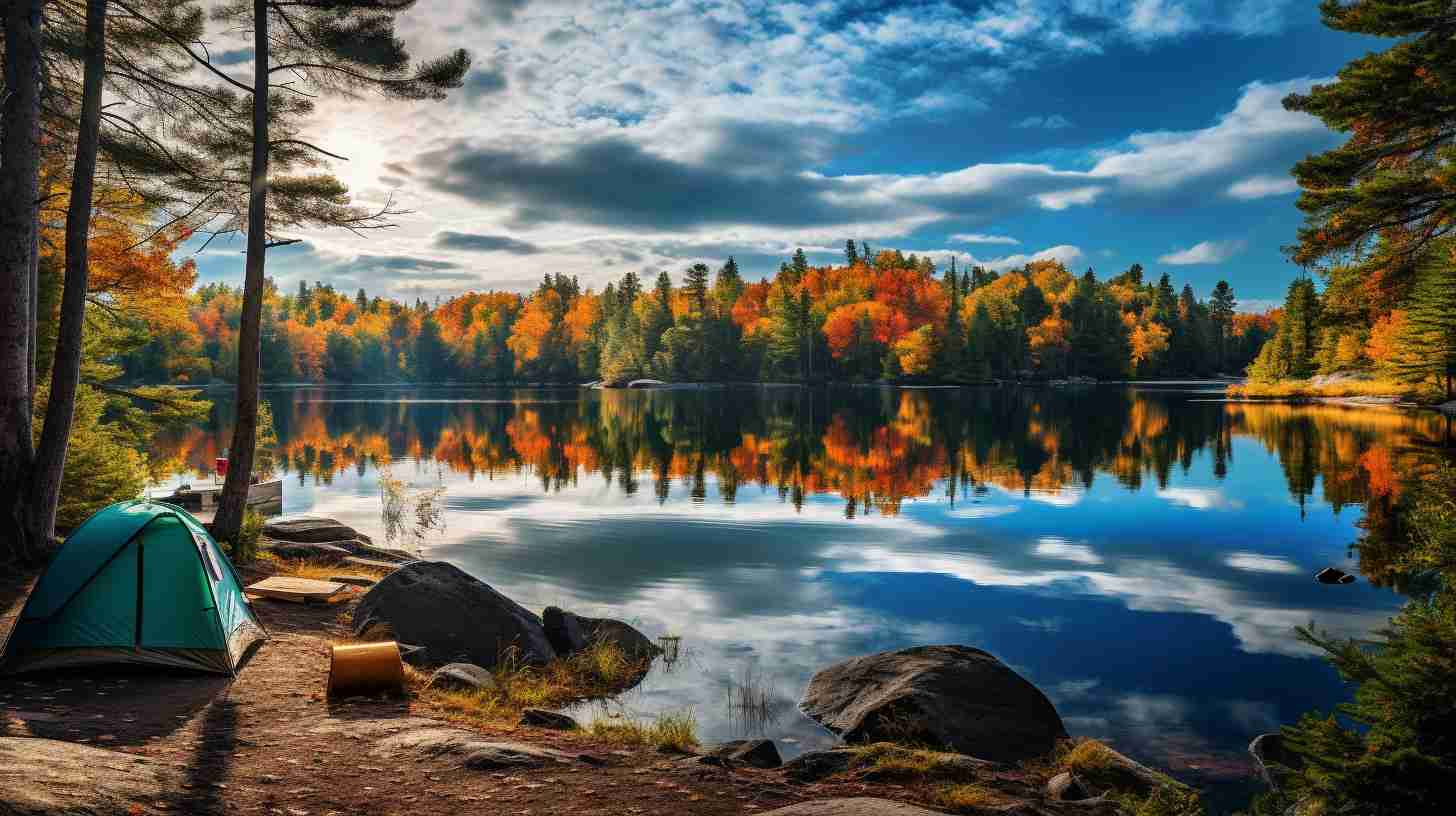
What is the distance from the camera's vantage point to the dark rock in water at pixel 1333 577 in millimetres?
18438

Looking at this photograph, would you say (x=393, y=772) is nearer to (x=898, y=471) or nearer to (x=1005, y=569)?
(x=1005, y=569)

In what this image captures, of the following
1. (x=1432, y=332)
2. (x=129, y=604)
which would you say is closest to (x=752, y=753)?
(x=129, y=604)

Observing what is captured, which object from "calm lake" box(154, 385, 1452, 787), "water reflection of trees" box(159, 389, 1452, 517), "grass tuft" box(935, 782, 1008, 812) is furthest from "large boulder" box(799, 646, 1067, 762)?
"water reflection of trees" box(159, 389, 1452, 517)

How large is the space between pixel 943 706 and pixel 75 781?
27.0 feet

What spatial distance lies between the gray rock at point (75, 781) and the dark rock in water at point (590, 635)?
7.16 m

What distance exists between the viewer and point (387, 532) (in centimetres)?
2459

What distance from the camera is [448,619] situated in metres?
12.8

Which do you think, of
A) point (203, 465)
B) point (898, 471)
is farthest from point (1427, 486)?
point (203, 465)

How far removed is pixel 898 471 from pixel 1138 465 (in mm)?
10580

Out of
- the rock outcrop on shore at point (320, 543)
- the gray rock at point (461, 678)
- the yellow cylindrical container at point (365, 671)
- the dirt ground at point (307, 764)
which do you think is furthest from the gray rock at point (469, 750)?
the rock outcrop on shore at point (320, 543)

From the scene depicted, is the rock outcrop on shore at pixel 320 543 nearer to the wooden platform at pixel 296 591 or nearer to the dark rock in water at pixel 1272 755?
the wooden platform at pixel 296 591

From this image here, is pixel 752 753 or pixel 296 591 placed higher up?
pixel 296 591

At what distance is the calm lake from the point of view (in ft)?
41.0

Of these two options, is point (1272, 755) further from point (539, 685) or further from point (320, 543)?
point (320, 543)
